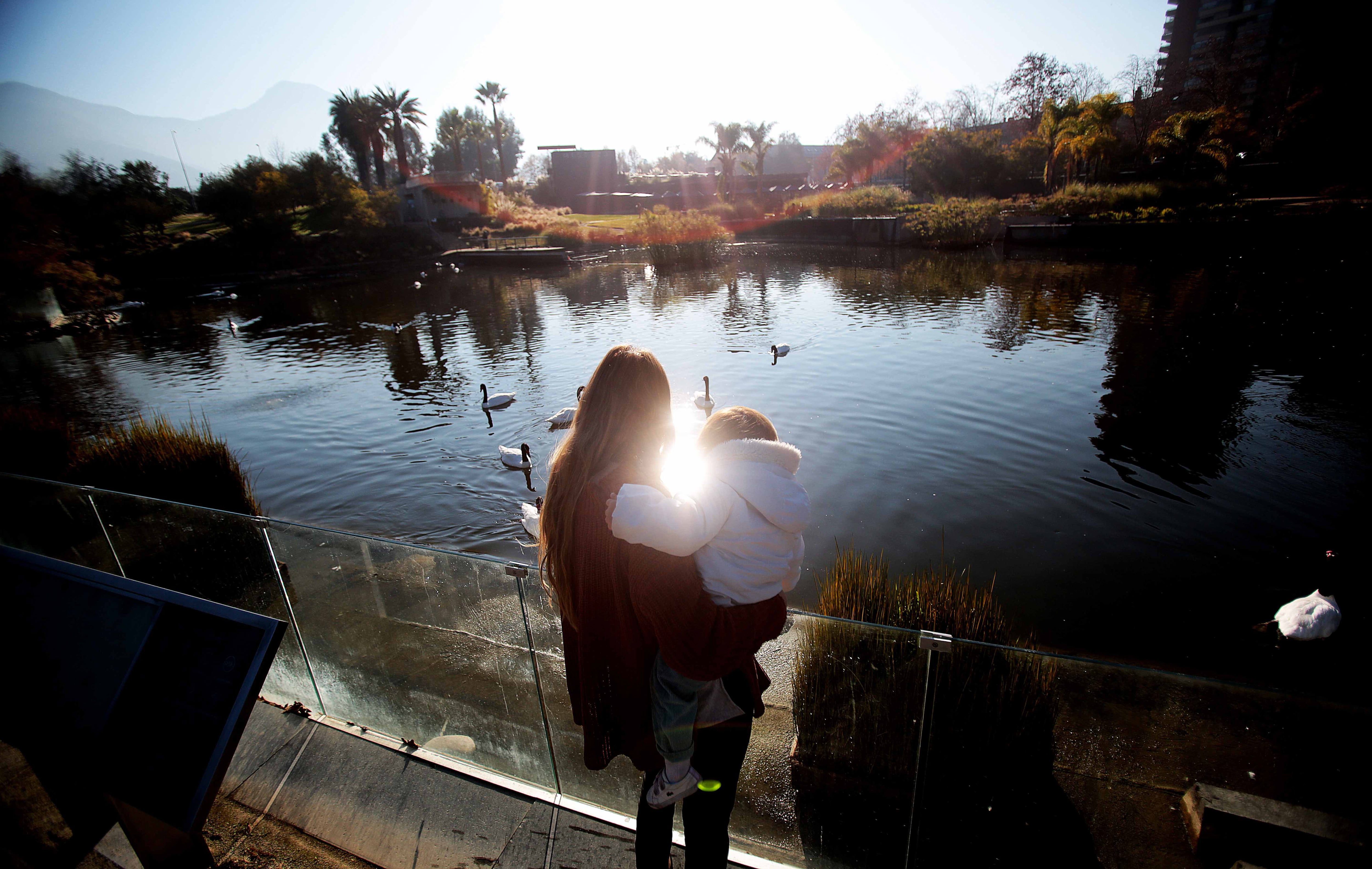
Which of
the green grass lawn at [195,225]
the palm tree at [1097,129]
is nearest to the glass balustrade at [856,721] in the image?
the palm tree at [1097,129]

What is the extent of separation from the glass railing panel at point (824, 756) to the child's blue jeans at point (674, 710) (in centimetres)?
60

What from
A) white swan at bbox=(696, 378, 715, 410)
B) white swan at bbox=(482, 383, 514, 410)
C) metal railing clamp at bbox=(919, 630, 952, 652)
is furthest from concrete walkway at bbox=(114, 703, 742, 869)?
white swan at bbox=(482, 383, 514, 410)

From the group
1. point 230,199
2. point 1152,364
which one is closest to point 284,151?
point 230,199

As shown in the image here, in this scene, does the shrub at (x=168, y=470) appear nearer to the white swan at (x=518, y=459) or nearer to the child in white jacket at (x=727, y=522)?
the white swan at (x=518, y=459)

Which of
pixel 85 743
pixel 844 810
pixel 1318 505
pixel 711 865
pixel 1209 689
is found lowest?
pixel 1318 505

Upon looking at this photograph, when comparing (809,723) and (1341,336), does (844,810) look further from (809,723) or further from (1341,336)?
(1341,336)

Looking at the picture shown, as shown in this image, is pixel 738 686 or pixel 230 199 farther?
pixel 230 199

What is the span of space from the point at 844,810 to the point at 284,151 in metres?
102

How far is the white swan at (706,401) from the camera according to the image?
34.8 feet

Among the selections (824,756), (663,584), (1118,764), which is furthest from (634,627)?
(1118,764)

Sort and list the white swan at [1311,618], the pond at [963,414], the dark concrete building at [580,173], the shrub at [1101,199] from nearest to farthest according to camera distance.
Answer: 1. the white swan at [1311,618]
2. the pond at [963,414]
3. the shrub at [1101,199]
4. the dark concrete building at [580,173]

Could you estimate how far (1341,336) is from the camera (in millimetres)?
13625

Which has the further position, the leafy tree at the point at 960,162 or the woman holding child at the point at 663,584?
the leafy tree at the point at 960,162

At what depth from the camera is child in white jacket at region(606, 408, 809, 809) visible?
153cm
